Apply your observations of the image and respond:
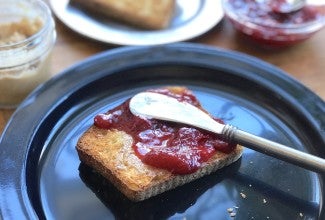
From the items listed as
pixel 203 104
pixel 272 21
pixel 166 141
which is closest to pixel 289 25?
pixel 272 21

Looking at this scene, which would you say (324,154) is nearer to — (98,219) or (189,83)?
(189,83)

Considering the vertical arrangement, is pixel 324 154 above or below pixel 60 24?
above

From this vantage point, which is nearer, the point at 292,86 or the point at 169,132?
the point at 169,132

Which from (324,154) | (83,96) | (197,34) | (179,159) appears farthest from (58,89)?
(324,154)

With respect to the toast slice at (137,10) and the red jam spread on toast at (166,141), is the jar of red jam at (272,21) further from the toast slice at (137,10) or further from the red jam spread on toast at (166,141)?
the red jam spread on toast at (166,141)

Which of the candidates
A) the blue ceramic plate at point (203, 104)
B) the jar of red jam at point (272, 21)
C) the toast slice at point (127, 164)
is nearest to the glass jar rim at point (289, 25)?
the jar of red jam at point (272, 21)

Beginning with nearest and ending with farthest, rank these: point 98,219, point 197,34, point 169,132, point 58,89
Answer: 1. point 98,219
2. point 169,132
3. point 58,89
4. point 197,34

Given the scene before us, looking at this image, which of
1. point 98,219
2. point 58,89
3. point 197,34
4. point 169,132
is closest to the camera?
point 98,219

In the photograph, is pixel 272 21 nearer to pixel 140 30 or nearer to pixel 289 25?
pixel 289 25
